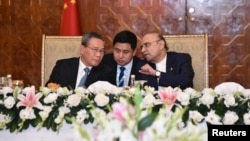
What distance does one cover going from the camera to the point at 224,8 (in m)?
4.76

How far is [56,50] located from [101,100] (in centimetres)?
157

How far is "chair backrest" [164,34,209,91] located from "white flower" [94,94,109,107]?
1.42m

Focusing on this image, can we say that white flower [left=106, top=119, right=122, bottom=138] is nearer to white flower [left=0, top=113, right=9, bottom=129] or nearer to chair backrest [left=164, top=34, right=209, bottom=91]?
white flower [left=0, top=113, right=9, bottom=129]

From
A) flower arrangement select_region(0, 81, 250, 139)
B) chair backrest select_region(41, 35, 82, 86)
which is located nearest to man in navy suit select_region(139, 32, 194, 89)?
chair backrest select_region(41, 35, 82, 86)

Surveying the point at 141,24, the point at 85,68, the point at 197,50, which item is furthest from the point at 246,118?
the point at 141,24

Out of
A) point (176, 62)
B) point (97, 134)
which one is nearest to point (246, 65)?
point (176, 62)

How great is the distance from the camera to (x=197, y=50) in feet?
10.8

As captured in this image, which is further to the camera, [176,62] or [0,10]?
[0,10]

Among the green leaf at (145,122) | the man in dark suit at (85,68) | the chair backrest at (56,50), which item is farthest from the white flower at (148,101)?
the chair backrest at (56,50)

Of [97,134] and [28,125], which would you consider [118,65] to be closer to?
[28,125]

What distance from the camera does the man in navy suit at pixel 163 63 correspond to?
9.96ft

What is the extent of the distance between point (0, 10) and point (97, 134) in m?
4.40

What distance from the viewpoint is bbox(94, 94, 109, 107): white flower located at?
195 cm

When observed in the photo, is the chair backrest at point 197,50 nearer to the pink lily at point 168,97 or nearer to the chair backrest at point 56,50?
the chair backrest at point 56,50
